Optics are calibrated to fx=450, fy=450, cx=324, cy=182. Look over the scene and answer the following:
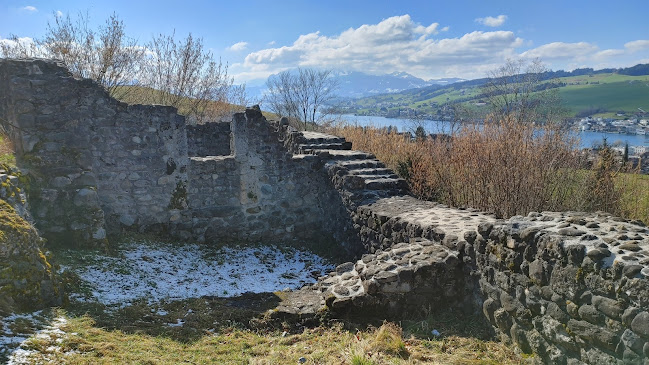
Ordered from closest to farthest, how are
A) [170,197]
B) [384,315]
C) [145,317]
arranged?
[145,317] < [384,315] < [170,197]

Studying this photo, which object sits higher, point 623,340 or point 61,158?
point 61,158

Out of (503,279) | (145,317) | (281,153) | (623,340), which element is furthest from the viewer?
(281,153)

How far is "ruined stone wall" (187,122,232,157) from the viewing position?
44.5 feet

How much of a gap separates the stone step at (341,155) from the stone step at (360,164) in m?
0.27

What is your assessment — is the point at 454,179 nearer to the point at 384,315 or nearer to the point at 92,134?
the point at 384,315

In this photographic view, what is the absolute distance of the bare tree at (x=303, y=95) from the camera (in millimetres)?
29344

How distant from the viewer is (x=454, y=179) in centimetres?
955

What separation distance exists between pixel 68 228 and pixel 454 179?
7.36m

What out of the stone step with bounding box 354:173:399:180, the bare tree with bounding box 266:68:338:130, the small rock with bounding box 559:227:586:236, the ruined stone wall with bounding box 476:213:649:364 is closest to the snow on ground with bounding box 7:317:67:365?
the ruined stone wall with bounding box 476:213:649:364

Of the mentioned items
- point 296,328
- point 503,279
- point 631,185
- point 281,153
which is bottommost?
point 296,328

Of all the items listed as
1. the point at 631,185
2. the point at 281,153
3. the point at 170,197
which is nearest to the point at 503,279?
the point at 631,185

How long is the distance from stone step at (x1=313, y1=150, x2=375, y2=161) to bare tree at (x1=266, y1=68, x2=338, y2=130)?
17967 millimetres

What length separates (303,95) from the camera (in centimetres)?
2967

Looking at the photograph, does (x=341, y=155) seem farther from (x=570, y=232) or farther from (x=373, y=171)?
(x=570, y=232)
